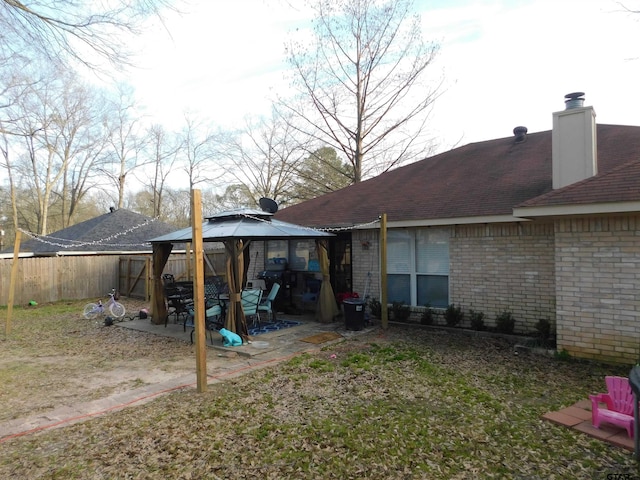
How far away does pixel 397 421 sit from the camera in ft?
14.4

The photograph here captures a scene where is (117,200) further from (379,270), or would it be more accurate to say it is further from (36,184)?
(379,270)

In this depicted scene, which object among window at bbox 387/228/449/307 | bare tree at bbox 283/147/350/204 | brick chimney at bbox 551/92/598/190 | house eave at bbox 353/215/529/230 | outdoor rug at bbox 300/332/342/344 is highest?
bare tree at bbox 283/147/350/204

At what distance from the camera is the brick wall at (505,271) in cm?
789

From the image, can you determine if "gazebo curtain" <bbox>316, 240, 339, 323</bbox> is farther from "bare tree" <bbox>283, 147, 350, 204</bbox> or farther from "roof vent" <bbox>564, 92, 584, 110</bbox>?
Result: "bare tree" <bbox>283, 147, 350, 204</bbox>

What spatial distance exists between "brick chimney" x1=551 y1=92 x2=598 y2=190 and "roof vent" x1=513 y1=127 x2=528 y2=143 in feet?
11.9

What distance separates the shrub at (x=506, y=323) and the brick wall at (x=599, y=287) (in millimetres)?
1507

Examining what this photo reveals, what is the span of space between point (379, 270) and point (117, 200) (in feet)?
103

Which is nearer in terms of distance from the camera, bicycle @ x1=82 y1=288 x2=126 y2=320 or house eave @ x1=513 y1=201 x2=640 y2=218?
house eave @ x1=513 y1=201 x2=640 y2=218

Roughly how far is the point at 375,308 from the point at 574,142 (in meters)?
5.45

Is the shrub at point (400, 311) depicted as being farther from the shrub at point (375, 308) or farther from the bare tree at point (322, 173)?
the bare tree at point (322, 173)

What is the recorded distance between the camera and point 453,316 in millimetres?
8875

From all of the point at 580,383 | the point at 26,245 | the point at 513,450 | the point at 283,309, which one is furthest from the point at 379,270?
the point at 26,245

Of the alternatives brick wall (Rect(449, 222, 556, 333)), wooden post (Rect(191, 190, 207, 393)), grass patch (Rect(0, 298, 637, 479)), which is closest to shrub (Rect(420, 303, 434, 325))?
brick wall (Rect(449, 222, 556, 333))

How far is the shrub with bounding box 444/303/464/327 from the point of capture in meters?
8.87
